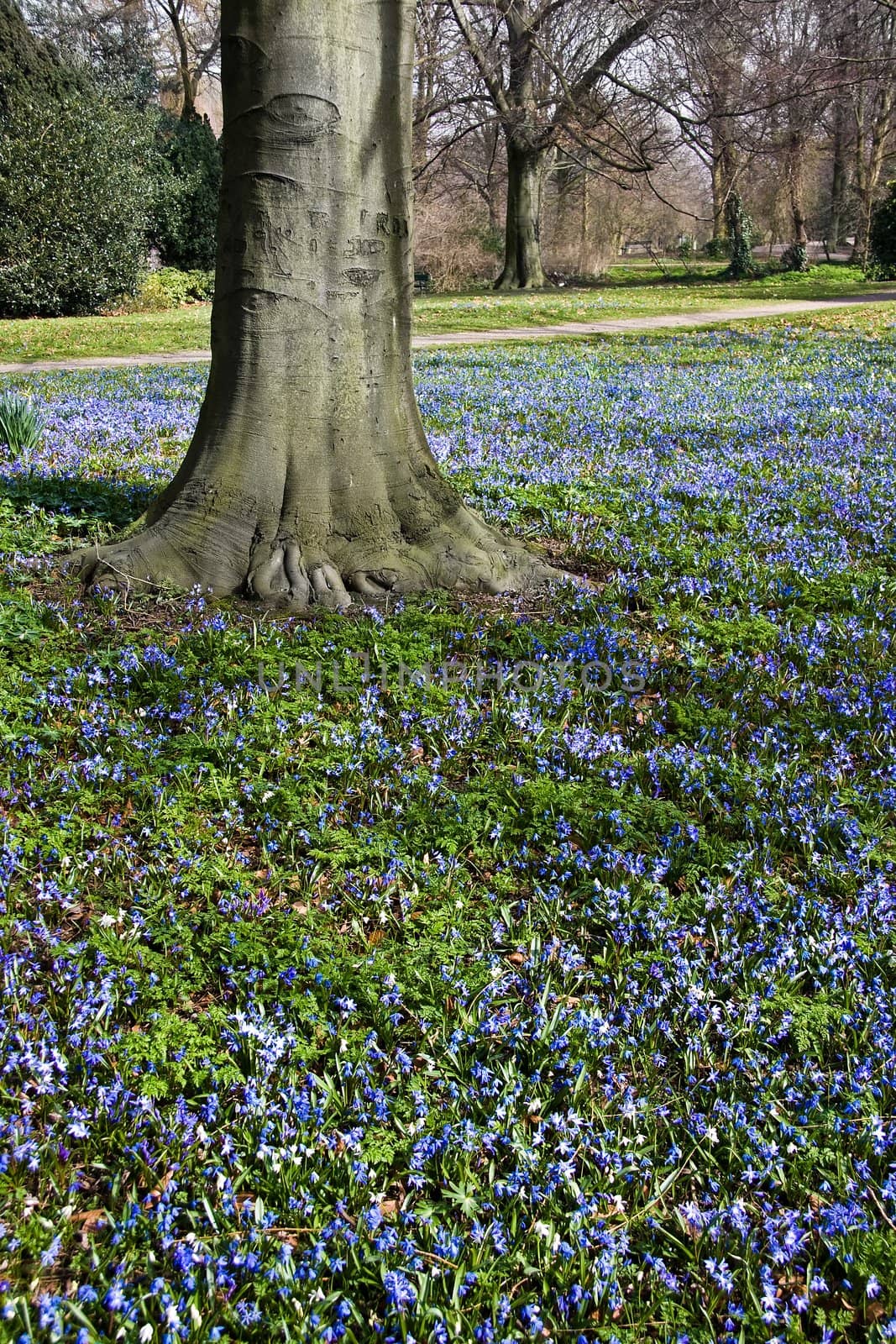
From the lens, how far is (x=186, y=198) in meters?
26.4

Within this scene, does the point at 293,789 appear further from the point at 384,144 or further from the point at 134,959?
the point at 384,144

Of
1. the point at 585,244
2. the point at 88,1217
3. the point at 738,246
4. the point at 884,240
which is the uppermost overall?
the point at 585,244

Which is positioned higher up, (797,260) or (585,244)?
(585,244)

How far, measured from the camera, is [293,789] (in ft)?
10.1

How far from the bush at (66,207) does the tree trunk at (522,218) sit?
11667mm

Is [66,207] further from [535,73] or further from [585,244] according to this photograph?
[585,244]

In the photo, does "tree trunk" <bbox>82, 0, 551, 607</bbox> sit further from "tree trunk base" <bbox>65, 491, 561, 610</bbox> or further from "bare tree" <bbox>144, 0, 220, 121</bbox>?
"bare tree" <bbox>144, 0, 220, 121</bbox>

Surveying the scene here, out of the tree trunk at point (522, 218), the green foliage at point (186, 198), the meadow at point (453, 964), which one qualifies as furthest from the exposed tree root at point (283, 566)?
the tree trunk at point (522, 218)

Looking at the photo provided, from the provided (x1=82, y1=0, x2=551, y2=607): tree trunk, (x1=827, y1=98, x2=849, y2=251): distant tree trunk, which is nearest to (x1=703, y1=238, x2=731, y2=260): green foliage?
(x1=827, y1=98, x2=849, y2=251): distant tree trunk

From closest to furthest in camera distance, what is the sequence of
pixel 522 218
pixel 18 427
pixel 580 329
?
pixel 18 427, pixel 580 329, pixel 522 218

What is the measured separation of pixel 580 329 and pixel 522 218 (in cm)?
1304

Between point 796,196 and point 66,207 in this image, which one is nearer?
point 66,207

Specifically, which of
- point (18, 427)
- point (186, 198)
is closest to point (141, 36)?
point (186, 198)

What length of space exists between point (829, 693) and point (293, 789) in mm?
2050
